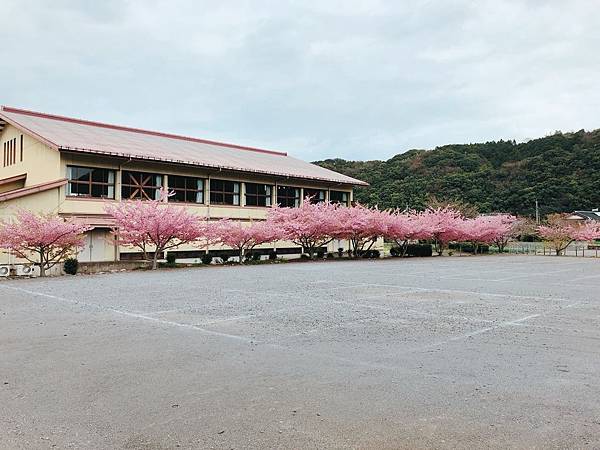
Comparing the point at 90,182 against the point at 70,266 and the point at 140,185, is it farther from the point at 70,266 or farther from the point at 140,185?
the point at 70,266

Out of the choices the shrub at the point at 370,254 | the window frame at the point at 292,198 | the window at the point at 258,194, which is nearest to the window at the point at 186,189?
the window at the point at 258,194

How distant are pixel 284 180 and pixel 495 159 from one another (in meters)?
40.1

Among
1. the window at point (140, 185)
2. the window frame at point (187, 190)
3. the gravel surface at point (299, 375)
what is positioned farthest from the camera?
the window frame at point (187, 190)

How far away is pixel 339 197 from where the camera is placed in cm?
3778

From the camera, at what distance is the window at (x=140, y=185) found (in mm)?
25734

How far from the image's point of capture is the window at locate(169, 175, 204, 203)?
27.7 metres

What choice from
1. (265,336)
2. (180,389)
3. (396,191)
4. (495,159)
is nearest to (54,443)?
(180,389)

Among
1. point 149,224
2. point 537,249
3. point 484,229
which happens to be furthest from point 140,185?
point 537,249

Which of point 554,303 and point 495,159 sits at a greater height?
point 495,159

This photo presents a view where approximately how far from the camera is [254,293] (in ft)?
41.3

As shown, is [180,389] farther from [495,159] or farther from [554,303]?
[495,159]

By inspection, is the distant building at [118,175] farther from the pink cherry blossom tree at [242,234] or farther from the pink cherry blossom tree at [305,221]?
the pink cherry blossom tree at [305,221]

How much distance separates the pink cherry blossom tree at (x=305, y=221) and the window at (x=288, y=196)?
12.5 ft

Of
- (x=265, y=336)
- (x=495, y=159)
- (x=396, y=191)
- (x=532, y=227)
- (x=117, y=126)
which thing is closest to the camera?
(x=265, y=336)
